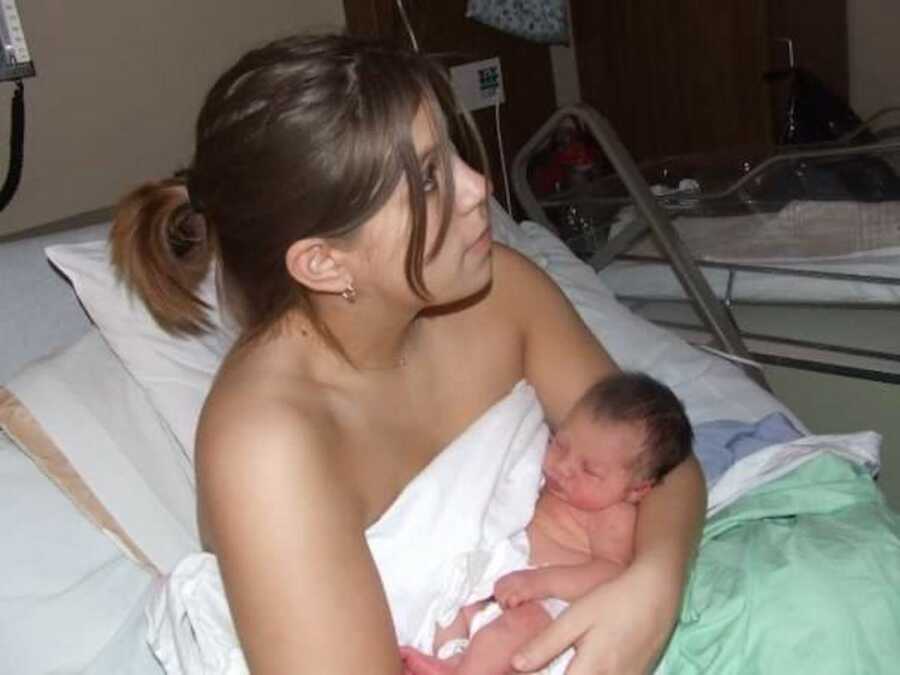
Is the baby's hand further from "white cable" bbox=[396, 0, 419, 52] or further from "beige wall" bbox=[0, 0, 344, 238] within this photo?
"white cable" bbox=[396, 0, 419, 52]

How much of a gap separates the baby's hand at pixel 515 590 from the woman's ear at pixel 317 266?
1.25 feet

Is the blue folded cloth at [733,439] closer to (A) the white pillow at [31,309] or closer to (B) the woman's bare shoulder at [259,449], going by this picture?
(B) the woman's bare shoulder at [259,449]

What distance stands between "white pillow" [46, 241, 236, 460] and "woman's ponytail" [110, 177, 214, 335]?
0.07 metres

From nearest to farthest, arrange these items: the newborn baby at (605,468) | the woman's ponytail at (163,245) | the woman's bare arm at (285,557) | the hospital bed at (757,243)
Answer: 1. the woman's bare arm at (285,557)
2. the woman's ponytail at (163,245)
3. the newborn baby at (605,468)
4. the hospital bed at (757,243)

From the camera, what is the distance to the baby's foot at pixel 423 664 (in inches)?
40.8

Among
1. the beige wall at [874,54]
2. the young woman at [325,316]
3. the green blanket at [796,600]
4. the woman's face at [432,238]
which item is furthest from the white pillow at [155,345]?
the beige wall at [874,54]

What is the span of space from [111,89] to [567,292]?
3.58ft

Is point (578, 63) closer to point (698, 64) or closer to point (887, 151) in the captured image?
point (698, 64)

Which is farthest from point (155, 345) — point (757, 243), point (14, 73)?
point (757, 243)

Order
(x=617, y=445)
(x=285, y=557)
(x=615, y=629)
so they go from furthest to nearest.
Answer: (x=617, y=445) < (x=615, y=629) < (x=285, y=557)

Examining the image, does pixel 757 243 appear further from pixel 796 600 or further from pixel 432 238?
pixel 432 238

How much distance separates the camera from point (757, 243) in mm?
2238

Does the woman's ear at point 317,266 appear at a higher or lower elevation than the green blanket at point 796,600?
higher

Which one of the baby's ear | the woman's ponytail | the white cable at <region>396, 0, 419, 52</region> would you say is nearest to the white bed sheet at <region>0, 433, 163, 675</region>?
the woman's ponytail
